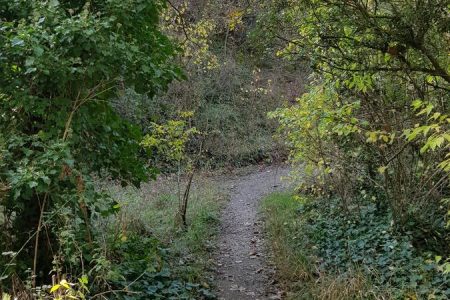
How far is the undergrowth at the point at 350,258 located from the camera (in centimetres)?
559

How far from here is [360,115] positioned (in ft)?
22.8

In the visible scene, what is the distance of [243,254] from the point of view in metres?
8.61

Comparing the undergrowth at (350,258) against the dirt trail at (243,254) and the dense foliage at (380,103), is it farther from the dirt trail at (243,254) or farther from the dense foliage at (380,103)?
the dense foliage at (380,103)

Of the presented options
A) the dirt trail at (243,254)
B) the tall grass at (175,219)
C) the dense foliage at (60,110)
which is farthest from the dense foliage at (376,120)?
the tall grass at (175,219)

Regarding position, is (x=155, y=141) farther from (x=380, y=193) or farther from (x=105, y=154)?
(x=380, y=193)

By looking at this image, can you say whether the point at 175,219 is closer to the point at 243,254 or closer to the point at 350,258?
the point at 243,254

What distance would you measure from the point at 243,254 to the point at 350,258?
244 cm

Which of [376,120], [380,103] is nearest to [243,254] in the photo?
[376,120]

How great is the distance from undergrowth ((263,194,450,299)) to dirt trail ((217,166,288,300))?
33 centimetres

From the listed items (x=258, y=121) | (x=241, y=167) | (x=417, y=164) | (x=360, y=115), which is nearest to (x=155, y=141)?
(x=360, y=115)

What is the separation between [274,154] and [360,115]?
48.2 ft

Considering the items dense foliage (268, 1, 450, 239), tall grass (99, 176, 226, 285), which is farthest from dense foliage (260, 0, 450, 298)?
tall grass (99, 176, 226, 285)

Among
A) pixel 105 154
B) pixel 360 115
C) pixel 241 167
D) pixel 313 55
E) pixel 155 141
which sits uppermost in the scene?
pixel 313 55

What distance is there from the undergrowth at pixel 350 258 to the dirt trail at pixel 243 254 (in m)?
0.33
